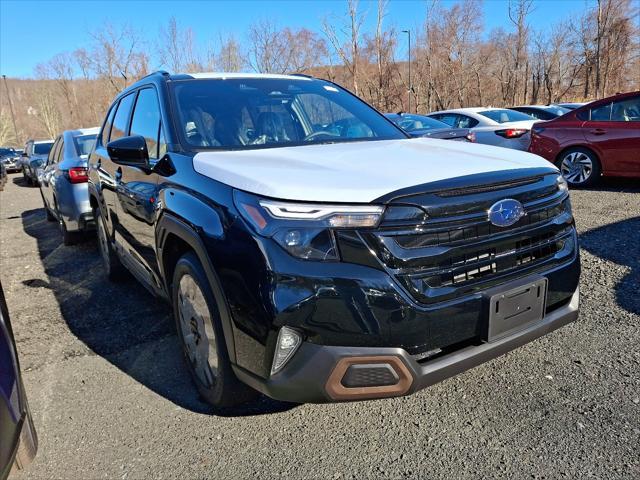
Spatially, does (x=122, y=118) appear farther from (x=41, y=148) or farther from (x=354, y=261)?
(x=41, y=148)

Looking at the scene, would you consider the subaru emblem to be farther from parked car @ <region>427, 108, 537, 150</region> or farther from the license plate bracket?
parked car @ <region>427, 108, 537, 150</region>

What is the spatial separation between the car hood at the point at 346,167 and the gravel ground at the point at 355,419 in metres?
1.21

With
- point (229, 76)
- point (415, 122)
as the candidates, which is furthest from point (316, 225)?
point (415, 122)

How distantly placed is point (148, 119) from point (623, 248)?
4489 mm

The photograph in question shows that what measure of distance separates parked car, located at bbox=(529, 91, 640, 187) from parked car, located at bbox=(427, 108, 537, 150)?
101 centimetres

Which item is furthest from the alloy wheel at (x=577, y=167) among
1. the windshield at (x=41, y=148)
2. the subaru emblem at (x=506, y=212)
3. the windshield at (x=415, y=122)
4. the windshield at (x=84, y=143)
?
the windshield at (x=41, y=148)

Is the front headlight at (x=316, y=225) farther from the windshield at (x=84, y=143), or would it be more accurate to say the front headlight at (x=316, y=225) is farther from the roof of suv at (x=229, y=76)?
the windshield at (x=84, y=143)

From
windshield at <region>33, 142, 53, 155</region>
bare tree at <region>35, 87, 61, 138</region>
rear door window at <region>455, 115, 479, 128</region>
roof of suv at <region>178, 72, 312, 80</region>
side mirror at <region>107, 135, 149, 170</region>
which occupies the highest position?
bare tree at <region>35, 87, 61, 138</region>

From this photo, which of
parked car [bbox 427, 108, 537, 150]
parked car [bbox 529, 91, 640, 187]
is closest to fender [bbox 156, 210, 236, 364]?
parked car [bbox 529, 91, 640, 187]

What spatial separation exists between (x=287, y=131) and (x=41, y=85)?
263 ft

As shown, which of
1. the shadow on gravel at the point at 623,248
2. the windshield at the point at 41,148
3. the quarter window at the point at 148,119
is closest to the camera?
the quarter window at the point at 148,119

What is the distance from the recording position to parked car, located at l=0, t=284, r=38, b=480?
5.26 ft

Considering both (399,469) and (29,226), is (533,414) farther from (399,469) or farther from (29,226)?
(29,226)

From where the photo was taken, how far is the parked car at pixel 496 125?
9328 mm
